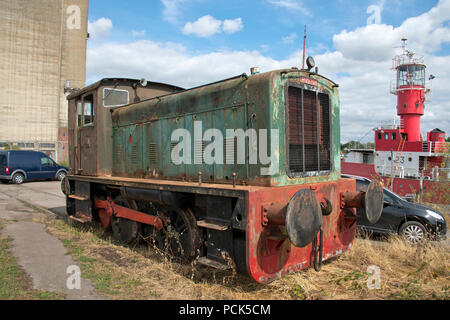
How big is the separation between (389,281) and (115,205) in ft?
16.6

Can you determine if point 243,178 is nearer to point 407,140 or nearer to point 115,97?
point 115,97

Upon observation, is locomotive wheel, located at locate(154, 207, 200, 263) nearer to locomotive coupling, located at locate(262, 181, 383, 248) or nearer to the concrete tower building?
locomotive coupling, located at locate(262, 181, 383, 248)

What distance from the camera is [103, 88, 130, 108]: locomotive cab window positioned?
6922mm

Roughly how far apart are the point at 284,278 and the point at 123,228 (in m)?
3.54

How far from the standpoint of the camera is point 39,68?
36344mm

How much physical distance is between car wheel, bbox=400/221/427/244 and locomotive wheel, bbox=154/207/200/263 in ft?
15.5

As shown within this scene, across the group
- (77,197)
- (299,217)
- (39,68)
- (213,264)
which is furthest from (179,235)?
(39,68)

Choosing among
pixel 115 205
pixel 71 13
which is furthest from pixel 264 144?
pixel 71 13

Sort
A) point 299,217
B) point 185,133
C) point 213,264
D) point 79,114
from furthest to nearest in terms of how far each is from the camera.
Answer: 1. point 79,114
2. point 185,133
3. point 213,264
4. point 299,217

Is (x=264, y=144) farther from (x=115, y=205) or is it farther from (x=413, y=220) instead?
(x=413, y=220)

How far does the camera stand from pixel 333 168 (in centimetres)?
513

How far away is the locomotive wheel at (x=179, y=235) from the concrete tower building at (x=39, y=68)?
32838 millimetres

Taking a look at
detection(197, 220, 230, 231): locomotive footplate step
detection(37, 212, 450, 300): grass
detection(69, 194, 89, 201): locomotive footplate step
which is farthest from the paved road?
detection(197, 220, 230, 231): locomotive footplate step

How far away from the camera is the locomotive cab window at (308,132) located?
4.38 meters
